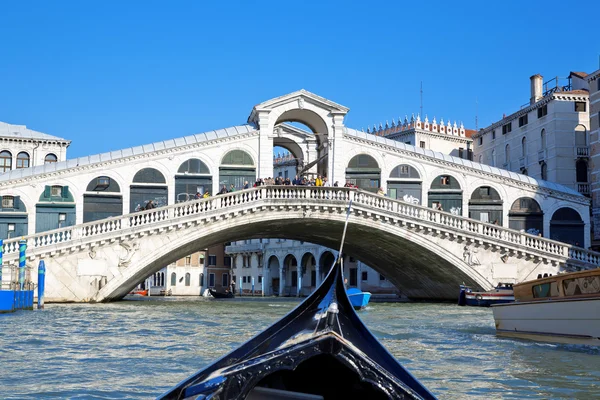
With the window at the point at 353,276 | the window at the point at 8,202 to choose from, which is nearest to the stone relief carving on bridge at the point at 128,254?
the window at the point at 8,202

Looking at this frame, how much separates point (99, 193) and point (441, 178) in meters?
11.3

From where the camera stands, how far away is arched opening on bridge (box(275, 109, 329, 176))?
25.6 metres

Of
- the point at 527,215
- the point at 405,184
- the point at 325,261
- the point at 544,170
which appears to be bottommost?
the point at 325,261

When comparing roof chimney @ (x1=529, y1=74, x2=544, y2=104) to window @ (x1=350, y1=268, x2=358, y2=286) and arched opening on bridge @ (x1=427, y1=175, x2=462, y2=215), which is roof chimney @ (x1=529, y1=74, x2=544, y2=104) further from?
window @ (x1=350, y1=268, x2=358, y2=286)

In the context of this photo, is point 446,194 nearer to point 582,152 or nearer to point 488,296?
point 488,296

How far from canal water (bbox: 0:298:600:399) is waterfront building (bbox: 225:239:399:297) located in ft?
76.1

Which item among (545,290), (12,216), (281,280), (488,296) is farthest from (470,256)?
(281,280)

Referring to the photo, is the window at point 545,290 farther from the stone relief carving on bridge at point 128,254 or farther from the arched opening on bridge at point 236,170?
the arched opening on bridge at point 236,170

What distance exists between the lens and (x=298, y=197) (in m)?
22.1

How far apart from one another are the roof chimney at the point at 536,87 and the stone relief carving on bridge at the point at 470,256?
12.1 m

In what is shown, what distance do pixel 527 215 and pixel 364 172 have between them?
5810 millimetres

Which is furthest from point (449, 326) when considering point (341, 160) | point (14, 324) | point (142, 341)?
point (341, 160)

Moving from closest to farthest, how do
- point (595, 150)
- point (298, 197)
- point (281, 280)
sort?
point (298, 197)
point (595, 150)
point (281, 280)

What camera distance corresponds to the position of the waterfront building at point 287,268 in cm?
3891
